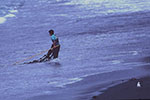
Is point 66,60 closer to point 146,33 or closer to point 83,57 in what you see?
point 83,57

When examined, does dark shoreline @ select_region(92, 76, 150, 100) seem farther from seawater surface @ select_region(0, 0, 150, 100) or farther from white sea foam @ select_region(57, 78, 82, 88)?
white sea foam @ select_region(57, 78, 82, 88)

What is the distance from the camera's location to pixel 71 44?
21.7m

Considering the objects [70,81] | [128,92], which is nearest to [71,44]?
[70,81]

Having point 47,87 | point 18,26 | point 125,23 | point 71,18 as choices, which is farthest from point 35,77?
point 71,18

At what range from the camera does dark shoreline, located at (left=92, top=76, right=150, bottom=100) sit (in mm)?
10523

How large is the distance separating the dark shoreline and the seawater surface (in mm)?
1953

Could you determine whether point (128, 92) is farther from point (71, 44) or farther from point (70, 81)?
Answer: point (71, 44)

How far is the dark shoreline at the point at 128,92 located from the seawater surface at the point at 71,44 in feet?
6.41

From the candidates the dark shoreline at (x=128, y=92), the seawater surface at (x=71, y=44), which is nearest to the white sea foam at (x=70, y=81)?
the seawater surface at (x=71, y=44)

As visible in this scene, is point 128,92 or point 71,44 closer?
point 128,92

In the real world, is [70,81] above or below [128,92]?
above

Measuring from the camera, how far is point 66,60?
1792cm

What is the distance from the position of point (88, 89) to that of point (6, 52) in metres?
9.36

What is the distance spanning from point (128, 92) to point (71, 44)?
35.8 feet
